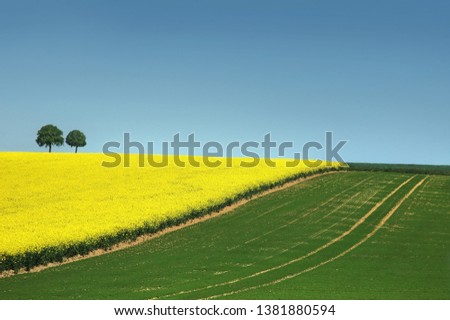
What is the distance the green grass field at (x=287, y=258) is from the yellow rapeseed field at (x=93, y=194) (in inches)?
72.7

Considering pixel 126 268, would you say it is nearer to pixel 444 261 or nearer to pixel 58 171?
pixel 444 261

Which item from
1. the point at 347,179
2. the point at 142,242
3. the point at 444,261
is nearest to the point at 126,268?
the point at 142,242

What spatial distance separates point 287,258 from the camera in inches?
1385

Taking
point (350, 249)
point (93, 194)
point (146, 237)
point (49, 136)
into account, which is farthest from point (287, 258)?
point (49, 136)

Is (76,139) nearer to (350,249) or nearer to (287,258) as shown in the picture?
(350,249)

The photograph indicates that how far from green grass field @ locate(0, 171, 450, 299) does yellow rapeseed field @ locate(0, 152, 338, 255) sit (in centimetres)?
185

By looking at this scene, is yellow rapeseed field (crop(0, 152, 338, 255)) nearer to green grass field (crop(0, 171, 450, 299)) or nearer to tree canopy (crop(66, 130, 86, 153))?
green grass field (crop(0, 171, 450, 299))

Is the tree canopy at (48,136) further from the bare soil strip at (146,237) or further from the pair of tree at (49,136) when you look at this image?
the bare soil strip at (146,237)

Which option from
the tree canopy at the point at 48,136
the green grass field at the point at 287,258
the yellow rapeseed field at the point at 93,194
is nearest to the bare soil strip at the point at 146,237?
the green grass field at the point at 287,258

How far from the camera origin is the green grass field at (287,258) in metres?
27.9

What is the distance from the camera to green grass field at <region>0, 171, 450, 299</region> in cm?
2792

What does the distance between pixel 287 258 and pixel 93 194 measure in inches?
859

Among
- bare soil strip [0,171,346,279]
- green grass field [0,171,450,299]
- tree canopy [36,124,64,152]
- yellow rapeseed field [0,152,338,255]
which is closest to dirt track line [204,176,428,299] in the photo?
green grass field [0,171,450,299]
